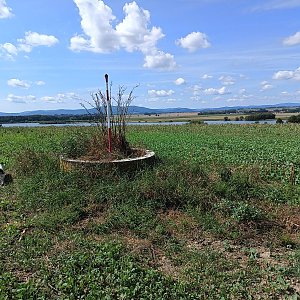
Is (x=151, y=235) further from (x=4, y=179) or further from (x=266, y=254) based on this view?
(x=4, y=179)

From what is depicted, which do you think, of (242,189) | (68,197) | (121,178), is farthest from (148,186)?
(242,189)

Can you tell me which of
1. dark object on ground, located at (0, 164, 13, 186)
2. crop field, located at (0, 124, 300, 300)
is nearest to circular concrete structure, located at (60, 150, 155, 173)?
crop field, located at (0, 124, 300, 300)

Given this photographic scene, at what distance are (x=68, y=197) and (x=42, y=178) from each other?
4.51 ft

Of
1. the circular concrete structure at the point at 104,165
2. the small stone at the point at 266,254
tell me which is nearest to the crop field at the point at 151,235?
the small stone at the point at 266,254

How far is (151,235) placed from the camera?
209 inches

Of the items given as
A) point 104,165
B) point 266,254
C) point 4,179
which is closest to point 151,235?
point 266,254

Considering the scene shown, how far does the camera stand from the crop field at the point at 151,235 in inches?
152

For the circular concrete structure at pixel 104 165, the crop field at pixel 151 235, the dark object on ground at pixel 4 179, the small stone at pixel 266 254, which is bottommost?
the small stone at pixel 266 254

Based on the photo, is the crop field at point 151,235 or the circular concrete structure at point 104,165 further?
the circular concrete structure at point 104,165

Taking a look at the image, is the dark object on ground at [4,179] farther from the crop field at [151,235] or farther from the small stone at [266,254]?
the small stone at [266,254]

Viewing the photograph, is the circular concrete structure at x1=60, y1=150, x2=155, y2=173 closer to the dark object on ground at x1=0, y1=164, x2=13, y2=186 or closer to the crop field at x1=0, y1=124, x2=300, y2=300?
the crop field at x1=0, y1=124, x2=300, y2=300

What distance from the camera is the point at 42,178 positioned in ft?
25.7

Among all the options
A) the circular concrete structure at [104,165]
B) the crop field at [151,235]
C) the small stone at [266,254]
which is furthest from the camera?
the circular concrete structure at [104,165]

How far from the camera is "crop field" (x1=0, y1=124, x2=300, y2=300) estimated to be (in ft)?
12.6
